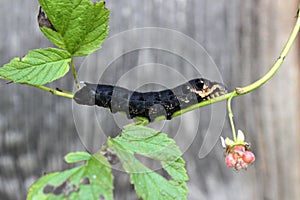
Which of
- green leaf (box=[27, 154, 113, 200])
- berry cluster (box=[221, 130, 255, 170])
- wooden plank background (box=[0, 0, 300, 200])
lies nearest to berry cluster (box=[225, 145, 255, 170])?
berry cluster (box=[221, 130, 255, 170])

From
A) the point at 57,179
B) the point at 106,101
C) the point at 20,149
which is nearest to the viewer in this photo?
the point at 57,179

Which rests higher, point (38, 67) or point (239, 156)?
point (38, 67)

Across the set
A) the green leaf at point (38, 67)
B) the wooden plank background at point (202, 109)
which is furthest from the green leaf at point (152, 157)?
the wooden plank background at point (202, 109)

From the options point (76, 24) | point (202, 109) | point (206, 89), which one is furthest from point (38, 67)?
point (202, 109)

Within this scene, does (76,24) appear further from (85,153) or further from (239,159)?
(239,159)

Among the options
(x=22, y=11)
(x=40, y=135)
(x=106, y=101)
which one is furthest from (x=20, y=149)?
A: (x=106, y=101)

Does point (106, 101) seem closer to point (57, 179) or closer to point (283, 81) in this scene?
point (57, 179)
